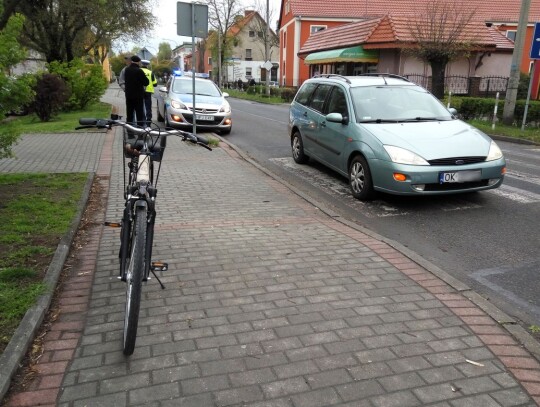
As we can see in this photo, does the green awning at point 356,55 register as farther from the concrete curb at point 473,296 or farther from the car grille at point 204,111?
the concrete curb at point 473,296

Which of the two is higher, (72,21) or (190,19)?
(72,21)

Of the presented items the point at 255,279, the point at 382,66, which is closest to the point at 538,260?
the point at 255,279

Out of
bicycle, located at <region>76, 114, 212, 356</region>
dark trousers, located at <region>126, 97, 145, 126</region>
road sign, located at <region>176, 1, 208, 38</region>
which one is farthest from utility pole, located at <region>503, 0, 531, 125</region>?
bicycle, located at <region>76, 114, 212, 356</region>

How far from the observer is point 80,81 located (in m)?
20.4

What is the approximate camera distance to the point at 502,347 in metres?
3.18

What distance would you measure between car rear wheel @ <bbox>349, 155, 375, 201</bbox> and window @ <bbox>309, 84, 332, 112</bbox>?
1.90 metres

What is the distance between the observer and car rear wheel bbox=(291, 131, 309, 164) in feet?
32.6

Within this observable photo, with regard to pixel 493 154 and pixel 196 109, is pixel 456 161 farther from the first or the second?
pixel 196 109

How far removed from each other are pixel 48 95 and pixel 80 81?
317 cm

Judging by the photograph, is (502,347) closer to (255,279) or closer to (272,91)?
(255,279)

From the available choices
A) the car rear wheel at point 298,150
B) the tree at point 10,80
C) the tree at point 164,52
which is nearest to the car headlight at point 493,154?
the car rear wheel at point 298,150

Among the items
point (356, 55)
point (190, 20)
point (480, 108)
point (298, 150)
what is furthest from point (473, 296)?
point (356, 55)

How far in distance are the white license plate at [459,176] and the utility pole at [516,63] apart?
479 inches

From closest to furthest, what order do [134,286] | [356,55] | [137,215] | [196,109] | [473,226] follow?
[134,286] → [137,215] → [473,226] → [196,109] → [356,55]
